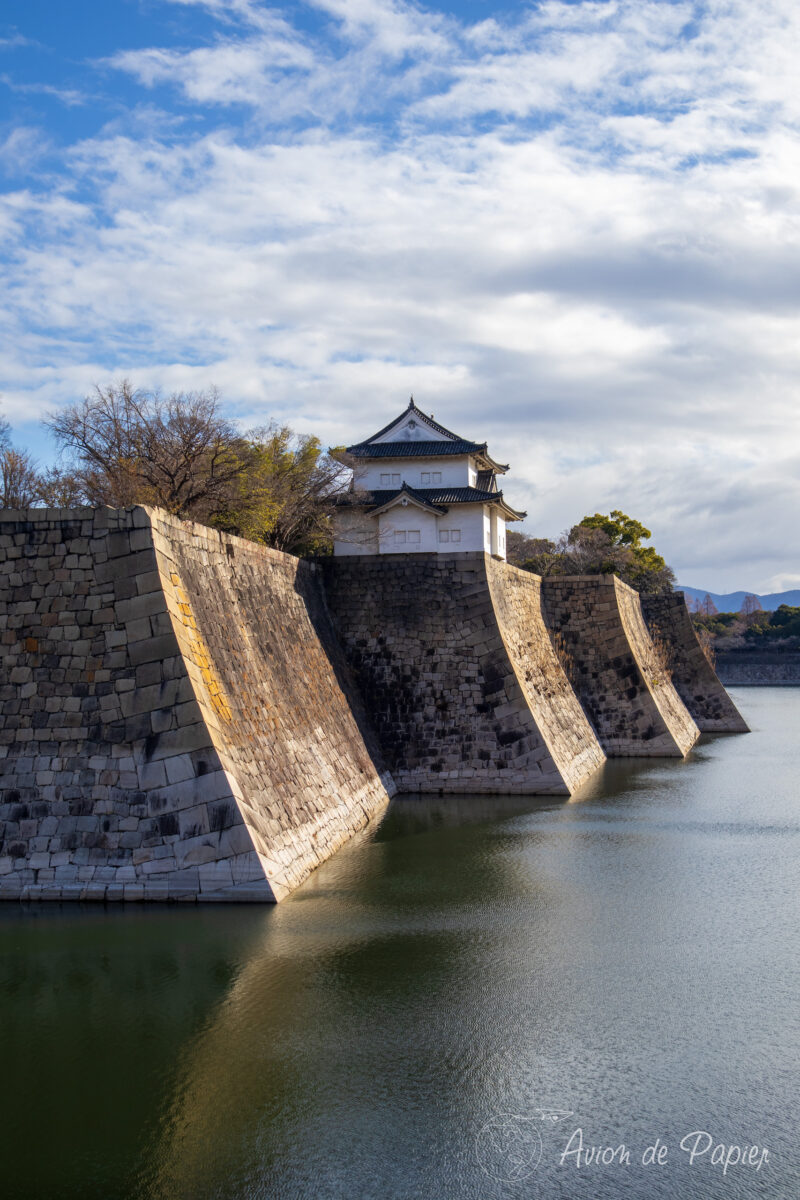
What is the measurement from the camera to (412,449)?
2867 centimetres

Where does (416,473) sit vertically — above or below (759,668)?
above

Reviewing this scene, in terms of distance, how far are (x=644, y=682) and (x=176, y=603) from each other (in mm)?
16314

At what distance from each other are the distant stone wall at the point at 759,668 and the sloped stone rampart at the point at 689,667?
35170 millimetres

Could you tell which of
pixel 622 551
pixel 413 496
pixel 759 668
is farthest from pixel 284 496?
pixel 759 668

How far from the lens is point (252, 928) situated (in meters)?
9.41

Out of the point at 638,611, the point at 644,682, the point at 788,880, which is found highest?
the point at 638,611

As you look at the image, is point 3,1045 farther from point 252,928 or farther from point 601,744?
point 601,744

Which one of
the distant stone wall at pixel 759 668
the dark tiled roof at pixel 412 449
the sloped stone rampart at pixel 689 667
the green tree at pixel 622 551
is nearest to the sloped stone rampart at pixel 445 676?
the dark tiled roof at pixel 412 449

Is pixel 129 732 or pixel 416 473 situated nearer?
pixel 129 732

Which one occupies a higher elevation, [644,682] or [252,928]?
[644,682]

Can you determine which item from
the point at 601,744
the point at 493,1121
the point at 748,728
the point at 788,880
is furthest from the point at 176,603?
the point at 748,728

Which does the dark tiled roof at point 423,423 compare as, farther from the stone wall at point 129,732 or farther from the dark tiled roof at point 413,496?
the stone wall at point 129,732

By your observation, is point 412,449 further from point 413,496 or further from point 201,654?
point 201,654

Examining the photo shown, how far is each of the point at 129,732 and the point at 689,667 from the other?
86.2 feet
